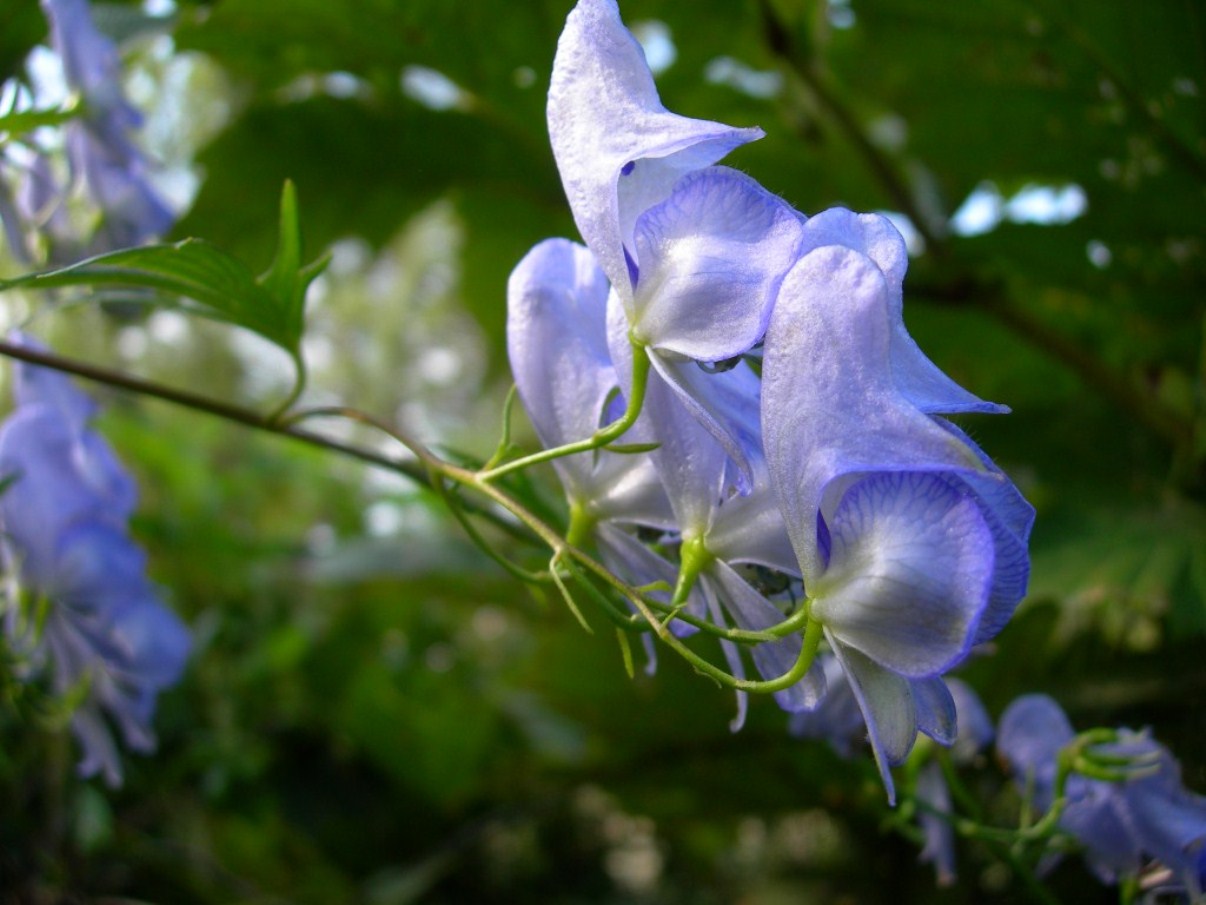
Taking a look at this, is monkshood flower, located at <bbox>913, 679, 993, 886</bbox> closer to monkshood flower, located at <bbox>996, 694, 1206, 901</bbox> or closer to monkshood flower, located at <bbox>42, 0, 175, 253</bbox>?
monkshood flower, located at <bbox>996, 694, 1206, 901</bbox>

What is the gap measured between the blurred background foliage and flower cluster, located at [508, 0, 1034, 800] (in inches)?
6.3

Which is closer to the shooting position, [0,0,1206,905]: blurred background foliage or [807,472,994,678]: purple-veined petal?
[807,472,994,678]: purple-veined petal

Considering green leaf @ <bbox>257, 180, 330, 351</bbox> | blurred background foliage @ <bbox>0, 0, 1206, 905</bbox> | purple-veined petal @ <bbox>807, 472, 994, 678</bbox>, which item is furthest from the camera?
blurred background foliage @ <bbox>0, 0, 1206, 905</bbox>

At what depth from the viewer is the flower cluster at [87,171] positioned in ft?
1.36

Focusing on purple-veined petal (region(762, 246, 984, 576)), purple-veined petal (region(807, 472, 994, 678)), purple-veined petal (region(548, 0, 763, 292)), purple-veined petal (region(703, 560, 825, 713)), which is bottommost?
purple-veined petal (region(703, 560, 825, 713))

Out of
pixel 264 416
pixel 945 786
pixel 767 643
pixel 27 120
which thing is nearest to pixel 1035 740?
pixel 945 786


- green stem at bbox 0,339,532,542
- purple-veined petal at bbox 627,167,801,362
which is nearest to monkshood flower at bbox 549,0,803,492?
purple-veined petal at bbox 627,167,801,362

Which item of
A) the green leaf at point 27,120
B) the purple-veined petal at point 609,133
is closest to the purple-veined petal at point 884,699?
the purple-veined petal at point 609,133

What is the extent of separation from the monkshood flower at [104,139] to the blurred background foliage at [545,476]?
0.12 feet

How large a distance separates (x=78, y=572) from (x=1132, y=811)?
15.2 inches

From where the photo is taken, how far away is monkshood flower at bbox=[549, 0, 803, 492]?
9.5 inches

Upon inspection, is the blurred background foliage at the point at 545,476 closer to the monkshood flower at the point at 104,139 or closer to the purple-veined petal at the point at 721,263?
the monkshood flower at the point at 104,139

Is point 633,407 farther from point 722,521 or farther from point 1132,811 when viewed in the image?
point 1132,811

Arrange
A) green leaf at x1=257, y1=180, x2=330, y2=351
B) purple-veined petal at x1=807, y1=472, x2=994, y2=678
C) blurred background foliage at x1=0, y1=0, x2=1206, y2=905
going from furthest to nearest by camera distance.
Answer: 1. blurred background foliage at x1=0, y1=0, x2=1206, y2=905
2. green leaf at x1=257, y1=180, x2=330, y2=351
3. purple-veined petal at x1=807, y1=472, x2=994, y2=678
